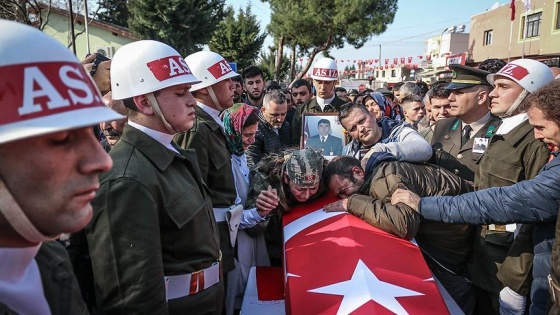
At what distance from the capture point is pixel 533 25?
85.9 ft

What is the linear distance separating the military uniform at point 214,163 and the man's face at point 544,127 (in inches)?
72.5

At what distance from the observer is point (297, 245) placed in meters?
2.45

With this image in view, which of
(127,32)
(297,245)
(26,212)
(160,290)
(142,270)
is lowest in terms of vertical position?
(297,245)

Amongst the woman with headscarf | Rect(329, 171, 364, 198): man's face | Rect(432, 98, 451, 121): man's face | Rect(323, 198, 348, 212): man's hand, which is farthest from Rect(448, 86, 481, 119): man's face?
the woman with headscarf

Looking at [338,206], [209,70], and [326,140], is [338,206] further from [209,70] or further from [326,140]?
[326,140]

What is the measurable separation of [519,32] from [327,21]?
14.4 m

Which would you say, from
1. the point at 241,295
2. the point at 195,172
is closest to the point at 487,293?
the point at 241,295

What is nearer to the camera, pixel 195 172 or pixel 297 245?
pixel 195 172

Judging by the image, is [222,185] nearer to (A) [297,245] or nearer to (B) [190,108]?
(A) [297,245]

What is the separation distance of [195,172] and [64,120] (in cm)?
116

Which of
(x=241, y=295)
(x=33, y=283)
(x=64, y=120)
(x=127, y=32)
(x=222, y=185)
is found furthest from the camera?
(x=127, y=32)

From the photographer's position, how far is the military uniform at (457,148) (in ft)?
10.9

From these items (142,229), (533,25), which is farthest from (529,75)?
(533,25)

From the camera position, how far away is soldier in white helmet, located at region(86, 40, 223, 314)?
154 cm
